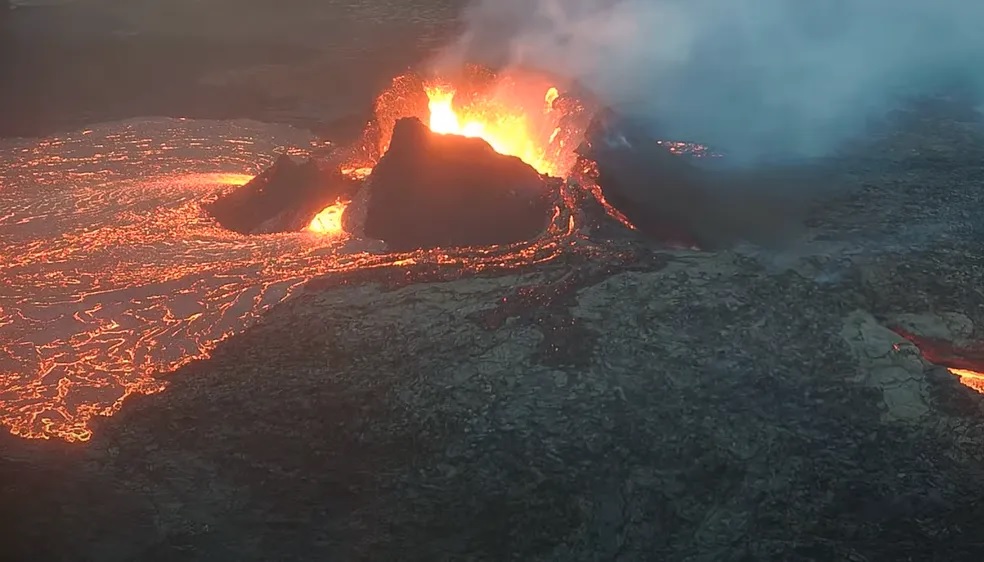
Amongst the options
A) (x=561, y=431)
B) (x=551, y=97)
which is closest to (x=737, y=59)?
(x=551, y=97)

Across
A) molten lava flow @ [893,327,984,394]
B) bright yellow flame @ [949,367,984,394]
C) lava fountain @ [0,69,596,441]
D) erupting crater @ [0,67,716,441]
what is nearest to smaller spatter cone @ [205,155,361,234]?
erupting crater @ [0,67,716,441]

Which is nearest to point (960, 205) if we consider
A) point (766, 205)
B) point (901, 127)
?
point (766, 205)

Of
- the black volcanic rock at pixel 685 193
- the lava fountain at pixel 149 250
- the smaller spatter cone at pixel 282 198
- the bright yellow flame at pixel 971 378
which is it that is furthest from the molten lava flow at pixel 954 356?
the smaller spatter cone at pixel 282 198

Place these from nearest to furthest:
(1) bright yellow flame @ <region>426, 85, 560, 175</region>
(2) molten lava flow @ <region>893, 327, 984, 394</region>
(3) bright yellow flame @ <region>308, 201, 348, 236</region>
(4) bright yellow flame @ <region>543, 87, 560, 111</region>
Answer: (2) molten lava flow @ <region>893, 327, 984, 394</region>, (3) bright yellow flame @ <region>308, 201, 348, 236</region>, (1) bright yellow flame @ <region>426, 85, 560, 175</region>, (4) bright yellow flame @ <region>543, 87, 560, 111</region>

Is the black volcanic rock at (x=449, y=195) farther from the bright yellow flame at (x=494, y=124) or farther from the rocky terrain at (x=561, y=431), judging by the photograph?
the bright yellow flame at (x=494, y=124)

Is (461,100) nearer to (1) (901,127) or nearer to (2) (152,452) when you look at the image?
(1) (901,127)

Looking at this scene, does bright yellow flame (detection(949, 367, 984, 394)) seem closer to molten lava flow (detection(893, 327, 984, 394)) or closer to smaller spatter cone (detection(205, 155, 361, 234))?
molten lava flow (detection(893, 327, 984, 394))

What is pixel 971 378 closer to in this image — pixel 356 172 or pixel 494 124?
pixel 494 124
